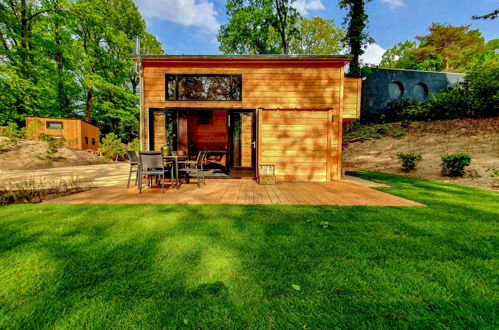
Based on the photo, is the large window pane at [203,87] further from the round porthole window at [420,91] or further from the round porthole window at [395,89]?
the round porthole window at [420,91]

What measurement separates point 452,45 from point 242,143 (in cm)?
2949

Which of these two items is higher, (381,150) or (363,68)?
(363,68)

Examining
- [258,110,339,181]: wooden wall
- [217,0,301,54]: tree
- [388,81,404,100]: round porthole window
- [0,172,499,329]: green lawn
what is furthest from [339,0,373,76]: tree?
[0,172,499,329]: green lawn

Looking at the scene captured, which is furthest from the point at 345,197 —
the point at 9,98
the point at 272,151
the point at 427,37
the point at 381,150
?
the point at 427,37

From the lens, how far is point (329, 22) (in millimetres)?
21547

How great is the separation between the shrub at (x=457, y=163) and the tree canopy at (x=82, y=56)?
59.1 ft

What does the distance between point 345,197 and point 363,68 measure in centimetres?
1472

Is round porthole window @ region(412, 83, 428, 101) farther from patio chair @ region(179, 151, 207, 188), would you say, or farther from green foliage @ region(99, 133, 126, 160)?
green foliage @ region(99, 133, 126, 160)

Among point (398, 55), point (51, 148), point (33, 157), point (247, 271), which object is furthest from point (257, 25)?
point (398, 55)

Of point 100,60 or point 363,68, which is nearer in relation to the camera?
point 363,68

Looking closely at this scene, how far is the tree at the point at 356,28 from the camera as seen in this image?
556 inches

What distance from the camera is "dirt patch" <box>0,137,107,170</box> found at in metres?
9.19

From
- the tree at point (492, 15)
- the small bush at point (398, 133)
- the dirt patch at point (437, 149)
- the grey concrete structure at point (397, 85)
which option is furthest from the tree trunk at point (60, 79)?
the small bush at point (398, 133)

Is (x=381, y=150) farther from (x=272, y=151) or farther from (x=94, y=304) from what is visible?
(x=94, y=304)
